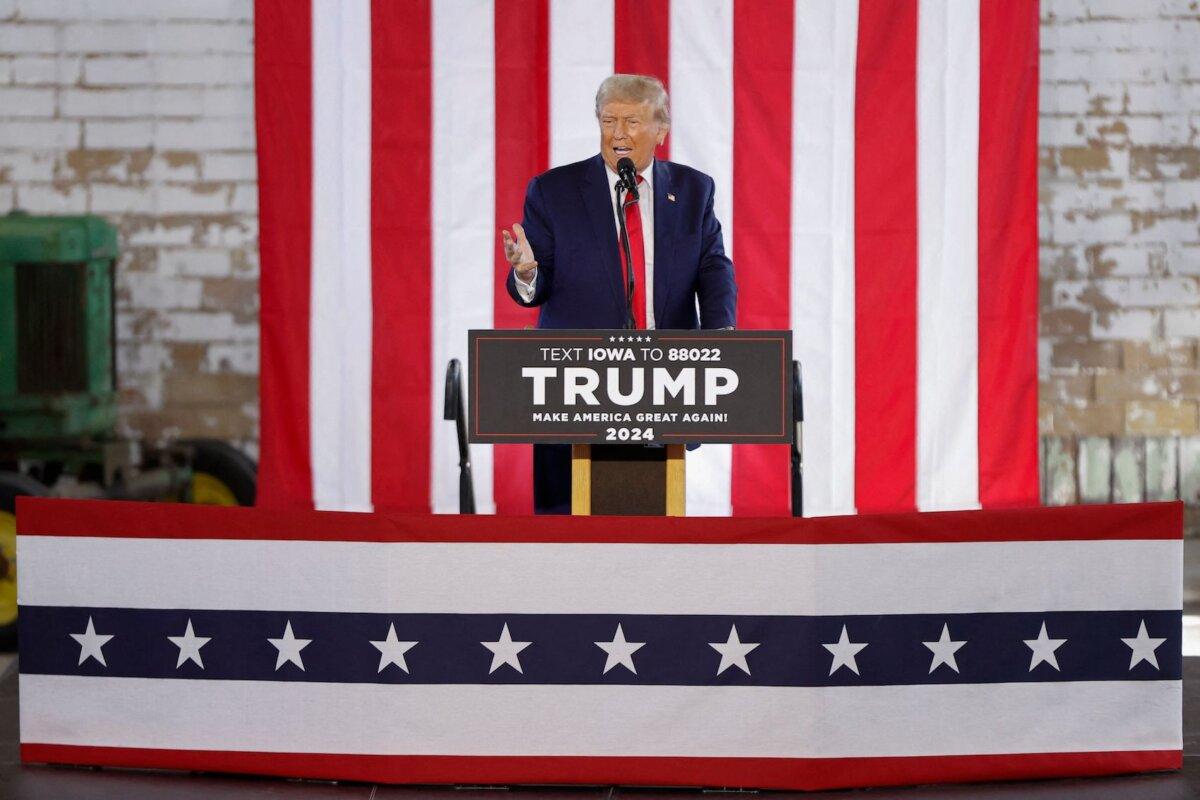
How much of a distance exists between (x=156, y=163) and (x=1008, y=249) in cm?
303

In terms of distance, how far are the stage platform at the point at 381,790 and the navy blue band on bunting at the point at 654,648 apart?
8.1 inches

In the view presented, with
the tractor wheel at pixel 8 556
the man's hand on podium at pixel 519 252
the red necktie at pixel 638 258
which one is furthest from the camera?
the tractor wheel at pixel 8 556

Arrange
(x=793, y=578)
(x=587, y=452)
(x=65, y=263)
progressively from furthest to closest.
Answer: (x=65, y=263) → (x=587, y=452) → (x=793, y=578)

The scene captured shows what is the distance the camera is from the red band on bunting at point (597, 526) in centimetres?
273

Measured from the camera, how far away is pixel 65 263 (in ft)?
16.0

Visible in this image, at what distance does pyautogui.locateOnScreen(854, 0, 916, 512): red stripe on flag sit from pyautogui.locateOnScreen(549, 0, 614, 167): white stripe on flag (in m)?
0.82

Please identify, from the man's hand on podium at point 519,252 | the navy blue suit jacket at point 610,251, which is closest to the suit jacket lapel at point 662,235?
the navy blue suit jacket at point 610,251

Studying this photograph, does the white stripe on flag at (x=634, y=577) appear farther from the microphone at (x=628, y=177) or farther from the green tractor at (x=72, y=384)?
the green tractor at (x=72, y=384)

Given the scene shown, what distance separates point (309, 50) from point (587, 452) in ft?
7.19

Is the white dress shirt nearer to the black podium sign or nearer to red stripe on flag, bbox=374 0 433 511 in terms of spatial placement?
the black podium sign

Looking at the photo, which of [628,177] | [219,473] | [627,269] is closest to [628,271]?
[627,269]

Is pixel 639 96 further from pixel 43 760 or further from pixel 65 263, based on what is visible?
pixel 65 263

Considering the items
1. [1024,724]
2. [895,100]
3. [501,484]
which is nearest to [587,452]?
[1024,724]

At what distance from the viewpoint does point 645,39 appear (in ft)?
15.0
